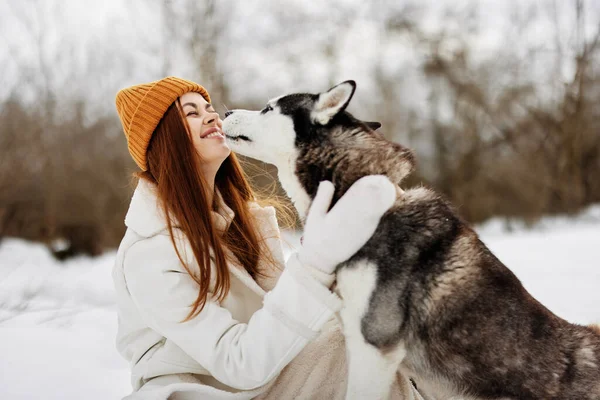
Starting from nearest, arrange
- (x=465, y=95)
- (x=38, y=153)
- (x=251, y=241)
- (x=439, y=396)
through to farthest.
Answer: (x=439, y=396) < (x=251, y=241) < (x=38, y=153) < (x=465, y=95)

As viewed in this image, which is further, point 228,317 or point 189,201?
point 189,201

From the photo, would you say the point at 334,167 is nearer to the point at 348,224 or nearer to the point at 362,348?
the point at 348,224

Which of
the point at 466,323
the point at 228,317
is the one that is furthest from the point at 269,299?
the point at 466,323

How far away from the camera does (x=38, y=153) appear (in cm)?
1052

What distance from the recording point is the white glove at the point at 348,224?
188 centimetres

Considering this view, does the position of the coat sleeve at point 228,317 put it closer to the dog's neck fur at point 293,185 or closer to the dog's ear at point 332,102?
the dog's neck fur at point 293,185

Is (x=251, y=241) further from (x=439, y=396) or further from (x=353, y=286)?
(x=439, y=396)

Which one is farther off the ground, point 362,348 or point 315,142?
point 315,142

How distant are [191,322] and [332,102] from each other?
1107 millimetres

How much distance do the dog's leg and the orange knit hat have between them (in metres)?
1.16

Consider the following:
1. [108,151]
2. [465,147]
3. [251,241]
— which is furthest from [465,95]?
[251,241]

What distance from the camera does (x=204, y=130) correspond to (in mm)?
2447

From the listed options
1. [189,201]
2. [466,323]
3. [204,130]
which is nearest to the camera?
[466,323]

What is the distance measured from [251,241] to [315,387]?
Result: 0.80 m
